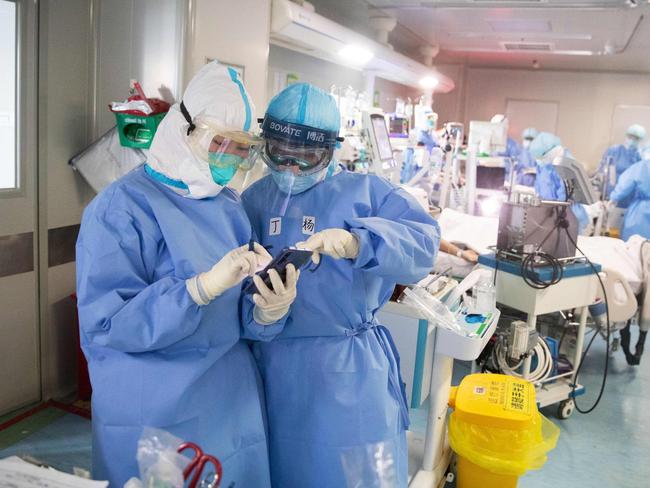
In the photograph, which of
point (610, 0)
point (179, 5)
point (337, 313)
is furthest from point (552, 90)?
point (337, 313)

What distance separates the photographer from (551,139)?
22.3ft

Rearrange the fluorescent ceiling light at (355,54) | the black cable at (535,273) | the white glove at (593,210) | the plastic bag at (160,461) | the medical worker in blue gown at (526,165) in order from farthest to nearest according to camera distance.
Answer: the medical worker in blue gown at (526,165) → the white glove at (593,210) → the fluorescent ceiling light at (355,54) → the black cable at (535,273) → the plastic bag at (160,461)

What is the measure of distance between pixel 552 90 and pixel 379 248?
10448 millimetres

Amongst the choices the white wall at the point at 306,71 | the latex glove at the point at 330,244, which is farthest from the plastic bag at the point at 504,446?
the white wall at the point at 306,71

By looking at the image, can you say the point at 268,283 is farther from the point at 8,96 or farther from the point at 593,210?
the point at 593,210

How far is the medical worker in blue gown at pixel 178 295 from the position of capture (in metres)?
1.32

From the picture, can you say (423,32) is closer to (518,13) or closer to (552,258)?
(518,13)

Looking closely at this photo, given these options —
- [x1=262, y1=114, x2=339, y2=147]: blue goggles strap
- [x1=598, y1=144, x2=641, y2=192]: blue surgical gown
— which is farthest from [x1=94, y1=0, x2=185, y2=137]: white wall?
[x1=598, y1=144, x2=641, y2=192]: blue surgical gown

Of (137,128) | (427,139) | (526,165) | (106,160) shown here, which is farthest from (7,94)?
(526,165)

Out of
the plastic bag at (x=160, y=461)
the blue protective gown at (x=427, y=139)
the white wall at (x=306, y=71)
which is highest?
the white wall at (x=306, y=71)

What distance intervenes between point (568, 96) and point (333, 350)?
10453mm

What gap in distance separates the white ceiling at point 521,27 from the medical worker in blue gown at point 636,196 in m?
1.54

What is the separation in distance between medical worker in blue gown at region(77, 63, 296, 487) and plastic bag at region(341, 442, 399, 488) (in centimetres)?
24

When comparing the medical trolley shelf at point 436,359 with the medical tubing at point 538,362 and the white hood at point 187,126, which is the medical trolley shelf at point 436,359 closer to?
the medical tubing at point 538,362
